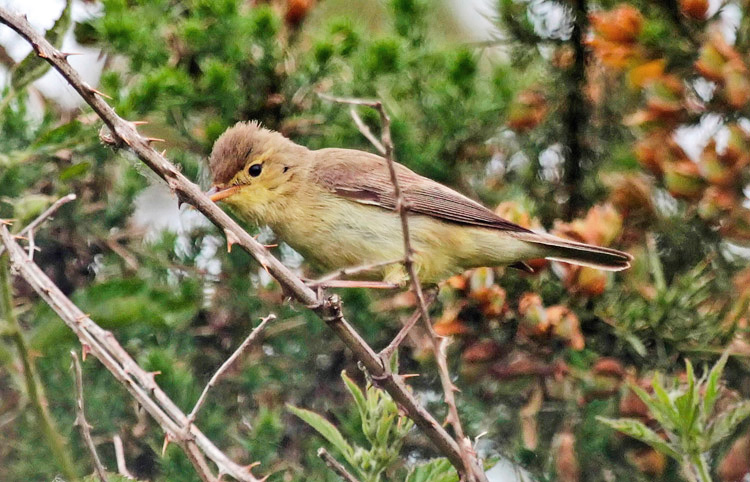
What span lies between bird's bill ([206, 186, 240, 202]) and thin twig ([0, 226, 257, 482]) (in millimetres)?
1224

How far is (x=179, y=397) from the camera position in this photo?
115 inches

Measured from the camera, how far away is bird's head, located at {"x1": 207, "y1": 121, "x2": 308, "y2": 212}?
3.22m

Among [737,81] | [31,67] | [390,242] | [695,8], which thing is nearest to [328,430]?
[31,67]

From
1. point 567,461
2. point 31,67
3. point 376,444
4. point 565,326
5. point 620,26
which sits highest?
point 31,67

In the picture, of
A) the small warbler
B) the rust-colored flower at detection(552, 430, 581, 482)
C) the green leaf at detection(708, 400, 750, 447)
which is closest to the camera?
the green leaf at detection(708, 400, 750, 447)

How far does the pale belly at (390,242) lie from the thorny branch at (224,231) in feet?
3.81

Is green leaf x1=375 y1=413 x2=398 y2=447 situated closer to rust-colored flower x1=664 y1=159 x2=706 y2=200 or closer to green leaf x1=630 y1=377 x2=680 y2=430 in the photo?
green leaf x1=630 y1=377 x2=680 y2=430

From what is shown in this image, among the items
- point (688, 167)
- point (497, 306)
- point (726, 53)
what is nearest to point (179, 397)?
point (497, 306)

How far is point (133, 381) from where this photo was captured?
2.00m

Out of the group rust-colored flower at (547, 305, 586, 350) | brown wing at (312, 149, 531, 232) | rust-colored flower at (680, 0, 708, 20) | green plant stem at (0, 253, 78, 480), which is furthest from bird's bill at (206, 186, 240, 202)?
rust-colored flower at (680, 0, 708, 20)

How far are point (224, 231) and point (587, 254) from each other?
5.08 ft

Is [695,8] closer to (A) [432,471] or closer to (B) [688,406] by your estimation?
(B) [688,406]

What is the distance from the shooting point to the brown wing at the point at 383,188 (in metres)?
3.48

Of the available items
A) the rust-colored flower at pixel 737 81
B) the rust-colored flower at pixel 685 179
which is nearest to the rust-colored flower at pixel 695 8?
the rust-colored flower at pixel 737 81
